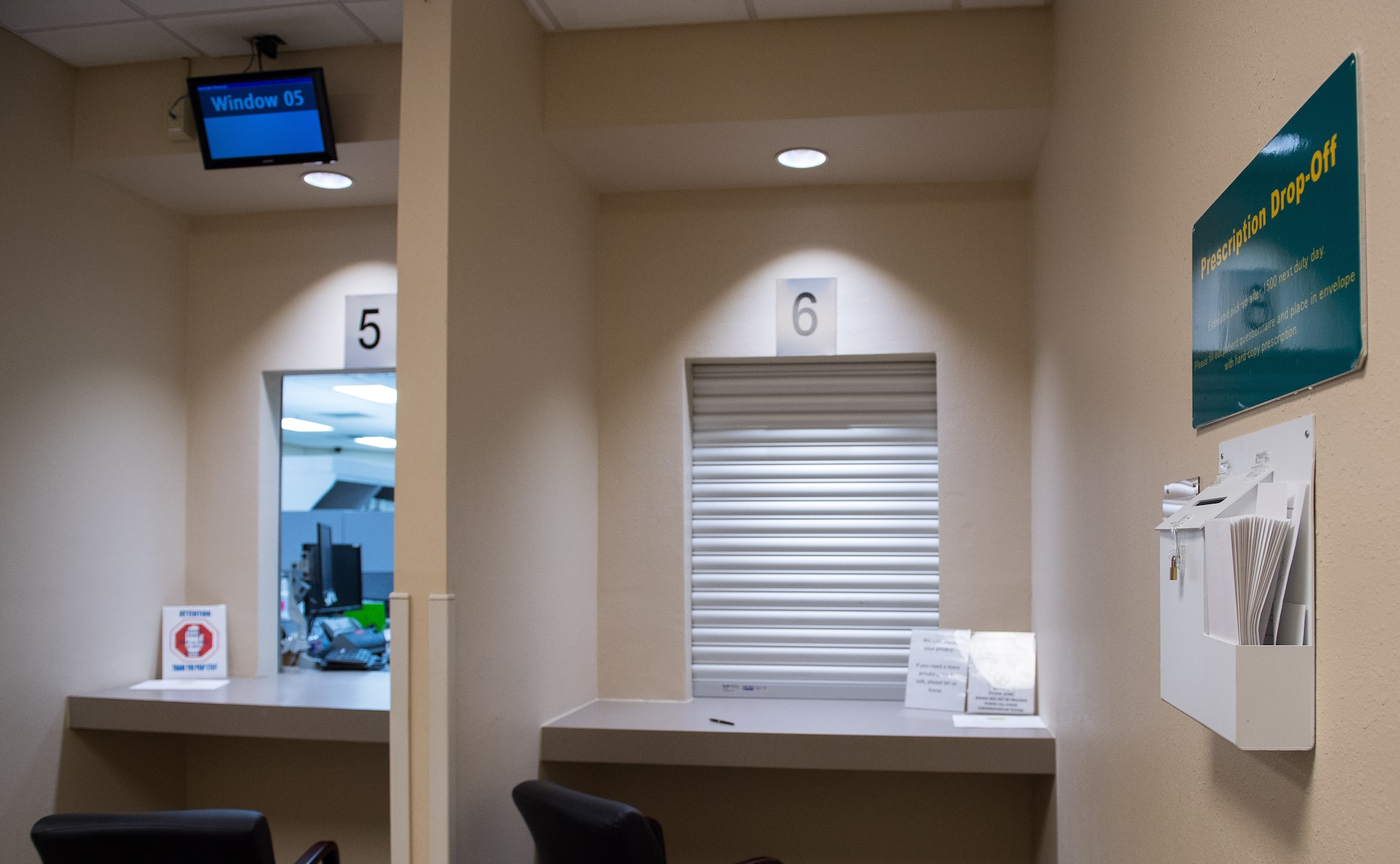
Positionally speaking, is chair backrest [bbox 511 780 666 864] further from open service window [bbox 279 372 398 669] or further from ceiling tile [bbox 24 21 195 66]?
ceiling tile [bbox 24 21 195 66]

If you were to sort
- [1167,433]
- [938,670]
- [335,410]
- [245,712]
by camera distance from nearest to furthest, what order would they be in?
[1167,433] → [245,712] → [938,670] → [335,410]

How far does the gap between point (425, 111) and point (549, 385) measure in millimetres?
1107

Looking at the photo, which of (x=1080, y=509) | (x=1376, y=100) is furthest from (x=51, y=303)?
(x=1376, y=100)

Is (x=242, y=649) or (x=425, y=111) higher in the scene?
(x=425, y=111)

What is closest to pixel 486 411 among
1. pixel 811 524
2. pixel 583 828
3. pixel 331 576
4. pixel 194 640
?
pixel 583 828

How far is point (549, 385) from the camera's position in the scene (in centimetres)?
371

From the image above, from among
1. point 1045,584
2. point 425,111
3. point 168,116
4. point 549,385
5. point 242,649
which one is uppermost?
point 168,116

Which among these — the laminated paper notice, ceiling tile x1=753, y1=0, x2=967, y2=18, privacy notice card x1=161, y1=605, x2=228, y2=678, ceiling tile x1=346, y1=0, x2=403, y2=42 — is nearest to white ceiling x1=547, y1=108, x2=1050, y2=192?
ceiling tile x1=753, y1=0, x2=967, y2=18

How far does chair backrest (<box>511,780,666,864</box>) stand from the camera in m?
2.57

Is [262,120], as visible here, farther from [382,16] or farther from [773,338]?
[773,338]

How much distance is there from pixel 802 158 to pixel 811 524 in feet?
4.86

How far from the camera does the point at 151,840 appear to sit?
2.59m

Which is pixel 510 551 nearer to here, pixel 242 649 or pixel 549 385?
pixel 549 385

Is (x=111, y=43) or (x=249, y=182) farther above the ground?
(x=111, y=43)
